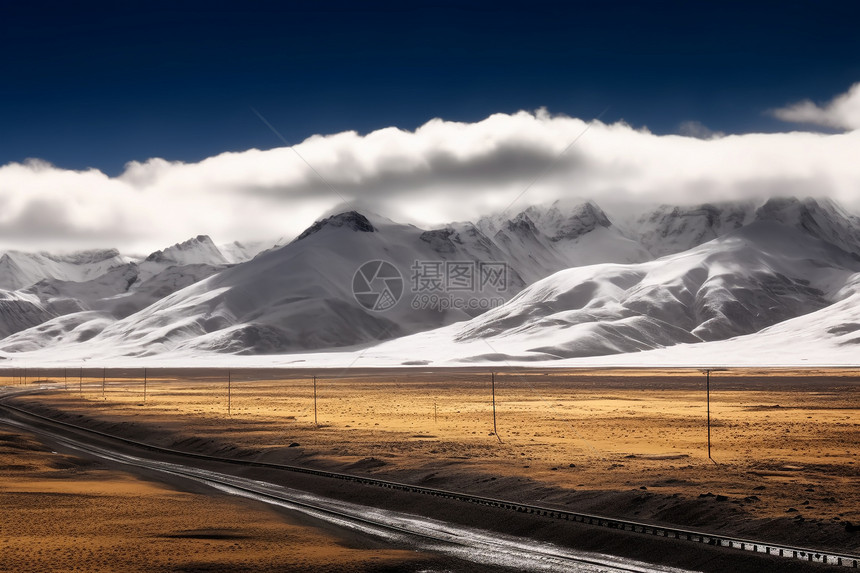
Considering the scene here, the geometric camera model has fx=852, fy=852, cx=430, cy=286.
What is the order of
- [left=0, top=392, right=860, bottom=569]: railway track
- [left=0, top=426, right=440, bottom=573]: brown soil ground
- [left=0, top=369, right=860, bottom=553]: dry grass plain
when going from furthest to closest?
[left=0, top=369, right=860, bottom=553]: dry grass plain
[left=0, top=426, right=440, bottom=573]: brown soil ground
[left=0, top=392, right=860, bottom=569]: railway track

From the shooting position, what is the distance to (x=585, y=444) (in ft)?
142

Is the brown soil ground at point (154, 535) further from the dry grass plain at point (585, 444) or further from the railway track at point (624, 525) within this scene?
the dry grass plain at point (585, 444)

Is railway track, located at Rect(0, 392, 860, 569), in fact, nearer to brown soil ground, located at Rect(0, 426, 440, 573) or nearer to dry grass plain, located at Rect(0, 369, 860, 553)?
dry grass plain, located at Rect(0, 369, 860, 553)

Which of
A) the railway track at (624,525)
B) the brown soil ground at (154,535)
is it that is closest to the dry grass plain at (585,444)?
the railway track at (624,525)

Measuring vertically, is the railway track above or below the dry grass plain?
below

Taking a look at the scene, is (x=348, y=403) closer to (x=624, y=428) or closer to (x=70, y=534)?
(x=624, y=428)

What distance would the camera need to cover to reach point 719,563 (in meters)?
20.4

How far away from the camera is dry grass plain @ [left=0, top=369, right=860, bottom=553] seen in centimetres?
2625

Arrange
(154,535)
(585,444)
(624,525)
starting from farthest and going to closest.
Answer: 1. (585,444)
2. (624,525)
3. (154,535)

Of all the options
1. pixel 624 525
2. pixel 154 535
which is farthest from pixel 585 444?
pixel 154 535

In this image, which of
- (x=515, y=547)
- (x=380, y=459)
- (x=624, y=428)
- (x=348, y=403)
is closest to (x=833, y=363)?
(x=348, y=403)

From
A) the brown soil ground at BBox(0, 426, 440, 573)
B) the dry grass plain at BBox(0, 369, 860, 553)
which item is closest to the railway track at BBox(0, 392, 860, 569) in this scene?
the dry grass plain at BBox(0, 369, 860, 553)

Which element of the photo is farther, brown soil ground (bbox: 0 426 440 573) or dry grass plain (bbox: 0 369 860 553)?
dry grass plain (bbox: 0 369 860 553)

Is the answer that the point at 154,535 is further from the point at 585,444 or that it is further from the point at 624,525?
the point at 585,444
